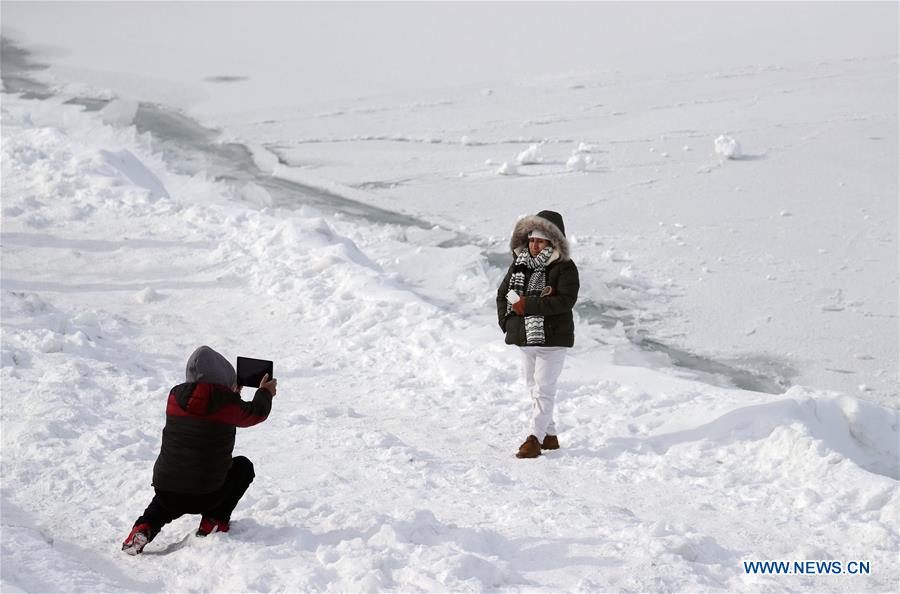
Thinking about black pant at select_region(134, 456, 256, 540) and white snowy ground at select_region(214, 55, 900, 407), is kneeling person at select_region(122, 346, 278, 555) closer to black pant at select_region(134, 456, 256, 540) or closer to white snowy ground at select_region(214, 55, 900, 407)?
black pant at select_region(134, 456, 256, 540)

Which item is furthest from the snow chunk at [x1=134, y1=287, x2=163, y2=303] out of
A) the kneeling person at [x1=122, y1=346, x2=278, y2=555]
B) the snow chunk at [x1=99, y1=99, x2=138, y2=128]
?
the snow chunk at [x1=99, y1=99, x2=138, y2=128]

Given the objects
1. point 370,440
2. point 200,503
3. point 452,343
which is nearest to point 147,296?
point 452,343

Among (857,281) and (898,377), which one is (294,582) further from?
(857,281)

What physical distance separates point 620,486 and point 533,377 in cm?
82

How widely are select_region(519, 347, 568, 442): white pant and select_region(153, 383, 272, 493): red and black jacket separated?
1.88 metres

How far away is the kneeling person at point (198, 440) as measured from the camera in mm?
4121

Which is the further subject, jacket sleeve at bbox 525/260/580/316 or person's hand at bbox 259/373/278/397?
jacket sleeve at bbox 525/260/580/316

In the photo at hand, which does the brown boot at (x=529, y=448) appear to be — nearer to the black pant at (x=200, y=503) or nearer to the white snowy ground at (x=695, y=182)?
the black pant at (x=200, y=503)

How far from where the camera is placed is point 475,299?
31.6 ft

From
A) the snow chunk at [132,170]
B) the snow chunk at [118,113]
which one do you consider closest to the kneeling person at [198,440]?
the snow chunk at [132,170]

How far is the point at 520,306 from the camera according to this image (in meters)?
5.40

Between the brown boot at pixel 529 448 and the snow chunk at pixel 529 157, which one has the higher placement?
the snow chunk at pixel 529 157

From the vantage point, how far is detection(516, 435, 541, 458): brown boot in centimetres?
572

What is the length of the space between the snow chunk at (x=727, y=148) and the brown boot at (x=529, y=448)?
35.1 feet
